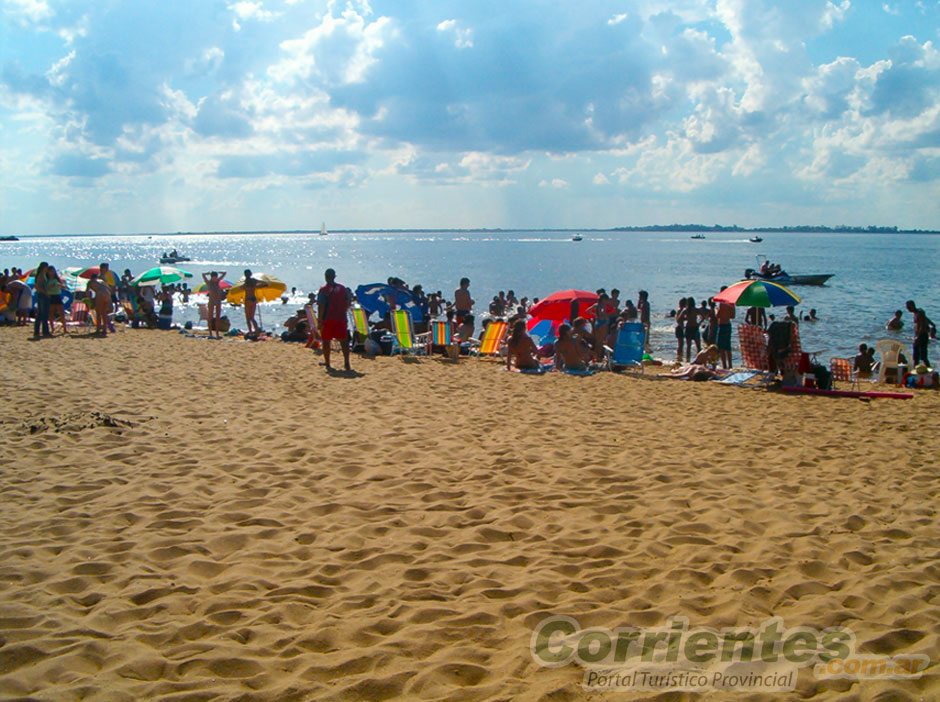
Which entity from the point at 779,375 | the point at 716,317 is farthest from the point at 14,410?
the point at 716,317

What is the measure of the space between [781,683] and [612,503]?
1.80 m

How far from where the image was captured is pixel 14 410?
6168 mm

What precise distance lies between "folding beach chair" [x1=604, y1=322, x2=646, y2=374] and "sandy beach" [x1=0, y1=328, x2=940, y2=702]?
3.97 metres

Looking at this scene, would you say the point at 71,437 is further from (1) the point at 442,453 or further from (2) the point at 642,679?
(2) the point at 642,679

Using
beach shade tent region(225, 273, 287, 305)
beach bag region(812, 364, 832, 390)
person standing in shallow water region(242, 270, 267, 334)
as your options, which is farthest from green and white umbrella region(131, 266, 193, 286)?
beach bag region(812, 364, 832, 390)

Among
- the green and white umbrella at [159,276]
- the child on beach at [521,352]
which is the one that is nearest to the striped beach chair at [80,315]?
the green and white umbrella at [159,276]

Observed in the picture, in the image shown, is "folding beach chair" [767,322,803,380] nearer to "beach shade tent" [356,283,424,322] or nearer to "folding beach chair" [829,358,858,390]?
"folding beach chair" [829,358,858,390]

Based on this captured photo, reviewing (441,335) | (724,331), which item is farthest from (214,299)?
(724,331)

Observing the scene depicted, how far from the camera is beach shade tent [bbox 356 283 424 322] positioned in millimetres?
13141

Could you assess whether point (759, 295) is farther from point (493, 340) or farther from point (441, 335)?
point (441, 335)

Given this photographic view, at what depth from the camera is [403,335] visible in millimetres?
12281

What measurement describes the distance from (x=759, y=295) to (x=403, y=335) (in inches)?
244

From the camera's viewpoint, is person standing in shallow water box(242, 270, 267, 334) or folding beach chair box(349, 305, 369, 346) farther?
person standing in shallow water box(242, 270, 267, 334)

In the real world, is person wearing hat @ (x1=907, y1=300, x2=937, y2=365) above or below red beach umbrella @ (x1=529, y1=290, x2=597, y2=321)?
below
